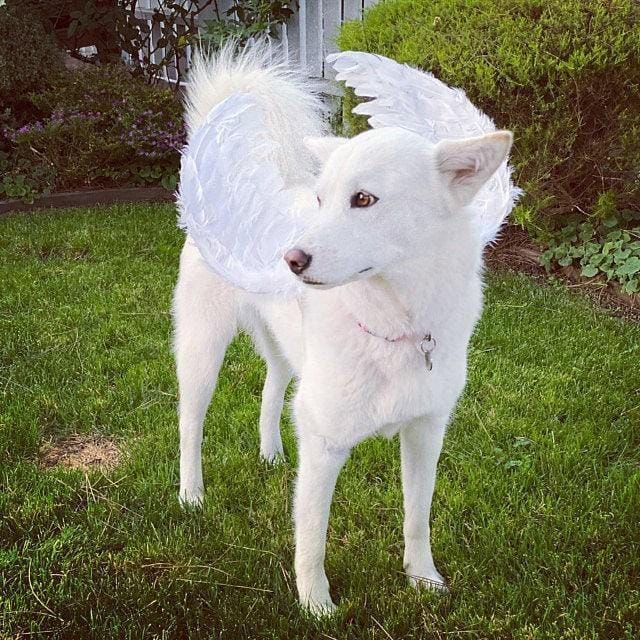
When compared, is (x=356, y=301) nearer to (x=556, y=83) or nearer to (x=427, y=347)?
(x=427, y=347)

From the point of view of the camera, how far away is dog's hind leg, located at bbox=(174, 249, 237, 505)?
2.23m

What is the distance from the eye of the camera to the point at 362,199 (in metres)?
1.47

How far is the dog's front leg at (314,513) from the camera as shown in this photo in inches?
70.6

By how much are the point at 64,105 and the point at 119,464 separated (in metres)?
4.43

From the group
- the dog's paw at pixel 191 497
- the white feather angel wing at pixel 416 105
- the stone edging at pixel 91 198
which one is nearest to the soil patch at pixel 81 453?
the dog's paw at pixel 191 497

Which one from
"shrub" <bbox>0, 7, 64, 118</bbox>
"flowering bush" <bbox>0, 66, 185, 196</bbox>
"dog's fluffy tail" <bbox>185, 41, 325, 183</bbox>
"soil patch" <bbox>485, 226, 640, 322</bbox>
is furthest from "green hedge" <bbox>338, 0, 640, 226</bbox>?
"shrub" <bbox>0, 7, 64, 118</bbox>

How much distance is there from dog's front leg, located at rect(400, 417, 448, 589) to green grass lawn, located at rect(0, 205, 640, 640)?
0.07 metres

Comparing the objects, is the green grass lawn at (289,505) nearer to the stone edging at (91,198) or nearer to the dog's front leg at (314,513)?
the dog's front leg at (314,513)

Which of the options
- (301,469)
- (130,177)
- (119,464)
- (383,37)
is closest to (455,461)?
(301,469)

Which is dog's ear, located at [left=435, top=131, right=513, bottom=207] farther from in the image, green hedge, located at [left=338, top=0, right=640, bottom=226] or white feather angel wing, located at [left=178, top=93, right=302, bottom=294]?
green hedge, located at [left=338, top=0, right=640, bottom=226]

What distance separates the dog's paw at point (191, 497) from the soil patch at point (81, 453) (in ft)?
1.17

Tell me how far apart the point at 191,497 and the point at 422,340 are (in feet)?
3.51

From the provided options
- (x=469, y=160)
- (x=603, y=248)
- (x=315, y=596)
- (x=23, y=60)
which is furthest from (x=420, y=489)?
(x=23, y=60)

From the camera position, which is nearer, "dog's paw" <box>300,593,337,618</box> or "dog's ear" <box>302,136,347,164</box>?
"dog's ear" <box>302,136,347,164</box>
